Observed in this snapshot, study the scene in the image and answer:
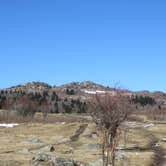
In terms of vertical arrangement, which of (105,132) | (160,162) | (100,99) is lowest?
(160,162)

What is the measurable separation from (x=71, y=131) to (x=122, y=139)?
2648 centimetres

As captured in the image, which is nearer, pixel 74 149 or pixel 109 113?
pixel 109 113

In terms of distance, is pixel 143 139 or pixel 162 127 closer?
pixel 143 139

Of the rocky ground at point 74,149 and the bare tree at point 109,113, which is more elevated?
the bare tree at point 109,113

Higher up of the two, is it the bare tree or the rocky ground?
the bare tree

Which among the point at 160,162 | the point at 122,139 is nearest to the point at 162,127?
the point at 122,139

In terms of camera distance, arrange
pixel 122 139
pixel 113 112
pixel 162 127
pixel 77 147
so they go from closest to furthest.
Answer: pixel 113 112, pixel 77 147, pixel 122 139, pixel 162 127

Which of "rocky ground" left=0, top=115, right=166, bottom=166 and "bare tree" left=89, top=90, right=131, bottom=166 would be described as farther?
"rocky ground" left=0, top=115, right=166, bottom=166

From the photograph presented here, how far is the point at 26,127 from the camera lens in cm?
13575

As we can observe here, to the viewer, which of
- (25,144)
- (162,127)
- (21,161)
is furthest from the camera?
(162,127)

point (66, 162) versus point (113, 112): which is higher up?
point (113, 112)

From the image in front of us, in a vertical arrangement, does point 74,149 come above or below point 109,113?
below

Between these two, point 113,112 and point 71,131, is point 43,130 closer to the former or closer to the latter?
point 71,131

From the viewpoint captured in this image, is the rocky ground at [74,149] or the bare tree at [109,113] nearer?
the bare tree at [109,113]
